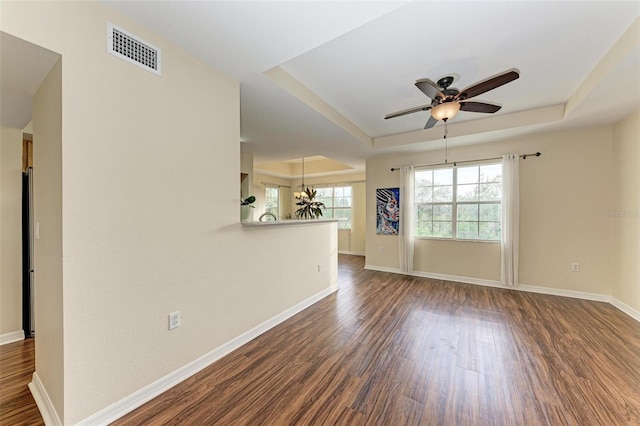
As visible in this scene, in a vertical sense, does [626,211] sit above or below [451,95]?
below

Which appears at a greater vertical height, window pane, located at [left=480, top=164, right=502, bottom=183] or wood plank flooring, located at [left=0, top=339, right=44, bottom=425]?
window pane, located at [left=480, top=164, right=502, bottom=183]

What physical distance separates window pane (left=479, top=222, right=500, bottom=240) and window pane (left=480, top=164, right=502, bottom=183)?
0.76m

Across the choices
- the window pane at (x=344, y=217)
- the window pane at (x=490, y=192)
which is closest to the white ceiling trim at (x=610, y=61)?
the window pane at (x=490, y=192)

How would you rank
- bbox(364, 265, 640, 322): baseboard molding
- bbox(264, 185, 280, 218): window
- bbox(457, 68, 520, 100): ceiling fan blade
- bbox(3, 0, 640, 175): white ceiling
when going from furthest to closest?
bbox(264, 185, 280, 218): window → bbox(364, 265, 640, 322): baseboard molding → bbox(457, 68, 520, 100): ceiling fan blade → bbox(3, 0, 640, 175): white ceiling

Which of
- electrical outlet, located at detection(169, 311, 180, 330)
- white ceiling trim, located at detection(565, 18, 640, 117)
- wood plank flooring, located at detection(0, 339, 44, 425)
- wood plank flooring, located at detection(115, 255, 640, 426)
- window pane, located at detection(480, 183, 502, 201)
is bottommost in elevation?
wood plank flooring, located at detection(115, 255, 640, 426)

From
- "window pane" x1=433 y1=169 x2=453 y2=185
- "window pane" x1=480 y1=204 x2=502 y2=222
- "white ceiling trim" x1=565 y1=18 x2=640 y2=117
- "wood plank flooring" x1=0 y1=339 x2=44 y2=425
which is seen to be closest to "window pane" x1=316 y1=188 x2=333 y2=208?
"window pane" x1=433 y1=169 x2=453 y2=185

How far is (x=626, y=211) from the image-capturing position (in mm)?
3018

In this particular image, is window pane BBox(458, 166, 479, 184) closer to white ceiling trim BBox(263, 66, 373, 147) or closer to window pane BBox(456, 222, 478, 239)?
window pane BBox(456, 222, 478, 239)

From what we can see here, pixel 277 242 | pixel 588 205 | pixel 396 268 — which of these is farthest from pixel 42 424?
pixel 588 205

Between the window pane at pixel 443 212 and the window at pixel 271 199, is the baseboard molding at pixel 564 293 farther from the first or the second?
the window at pixel 271 199

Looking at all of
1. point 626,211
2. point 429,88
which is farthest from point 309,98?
point 626,211

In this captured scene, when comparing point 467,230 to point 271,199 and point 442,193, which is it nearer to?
point 442,193

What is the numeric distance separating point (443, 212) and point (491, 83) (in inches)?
117

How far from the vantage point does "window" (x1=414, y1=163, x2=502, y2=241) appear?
415 cm
